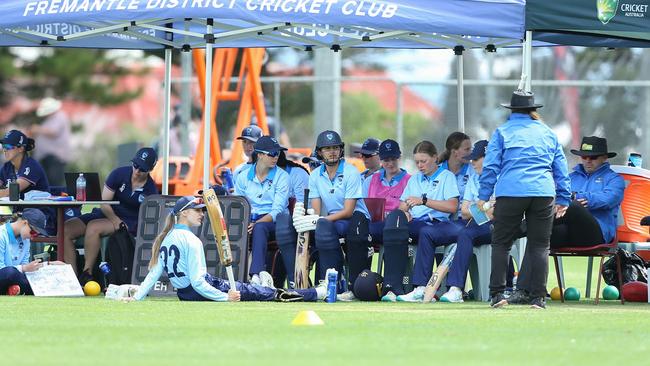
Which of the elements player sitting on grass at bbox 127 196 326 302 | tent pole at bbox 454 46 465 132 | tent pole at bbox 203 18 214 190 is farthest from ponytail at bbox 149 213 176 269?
tent pole at bbox 454 46 465 132

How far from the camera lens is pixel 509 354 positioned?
33.9 feet

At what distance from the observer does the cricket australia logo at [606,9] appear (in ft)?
51.4

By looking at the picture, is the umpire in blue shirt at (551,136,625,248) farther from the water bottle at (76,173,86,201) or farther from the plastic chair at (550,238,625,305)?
Answer: the water bottle at (76,173,86,201)

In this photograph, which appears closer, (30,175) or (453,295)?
(453,295)

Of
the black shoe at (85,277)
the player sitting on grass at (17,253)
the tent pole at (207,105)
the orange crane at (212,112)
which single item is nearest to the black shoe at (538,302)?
the tent pole at (207,105)

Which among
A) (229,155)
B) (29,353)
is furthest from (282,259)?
(229,155)

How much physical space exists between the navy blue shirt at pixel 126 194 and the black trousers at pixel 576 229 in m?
4.59

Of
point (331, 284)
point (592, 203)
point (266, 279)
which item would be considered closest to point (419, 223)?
point (331, 284)

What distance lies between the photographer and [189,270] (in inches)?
600

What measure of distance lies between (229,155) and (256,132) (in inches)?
428

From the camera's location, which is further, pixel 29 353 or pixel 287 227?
pixel 287 227

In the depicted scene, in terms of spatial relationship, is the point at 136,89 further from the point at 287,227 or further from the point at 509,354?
the point at 509,354

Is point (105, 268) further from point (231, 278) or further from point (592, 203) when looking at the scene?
point (592, 203)

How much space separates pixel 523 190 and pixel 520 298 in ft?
3.35
